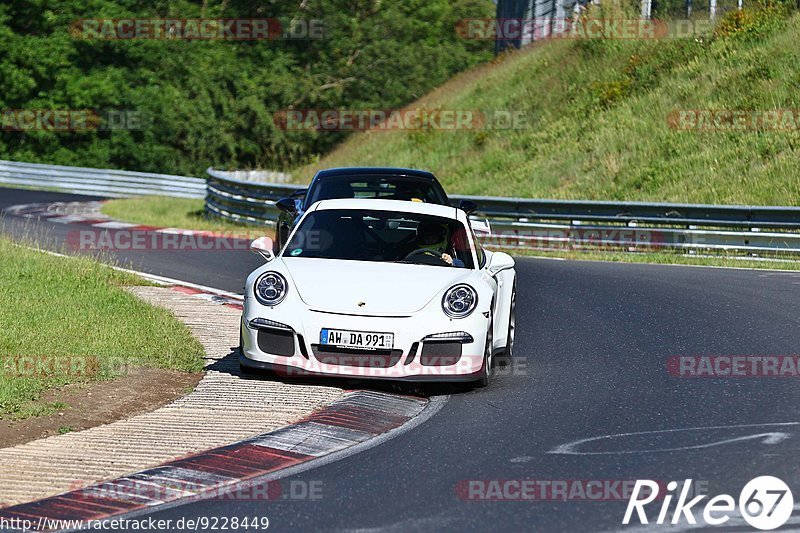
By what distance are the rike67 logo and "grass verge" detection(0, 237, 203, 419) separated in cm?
392

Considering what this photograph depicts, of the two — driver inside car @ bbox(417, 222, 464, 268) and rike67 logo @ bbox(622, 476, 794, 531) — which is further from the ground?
driver inside car @ bbox(417, 222, 464, 268)

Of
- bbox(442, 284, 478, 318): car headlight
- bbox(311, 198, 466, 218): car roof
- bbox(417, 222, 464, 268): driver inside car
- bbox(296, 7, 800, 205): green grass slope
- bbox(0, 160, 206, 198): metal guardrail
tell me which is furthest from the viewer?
bbox(0, 160, 206, 198): metal guardrail

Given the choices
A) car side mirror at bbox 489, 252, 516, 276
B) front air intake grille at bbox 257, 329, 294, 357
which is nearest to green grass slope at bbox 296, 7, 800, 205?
car side mirror at bbox 489, 252, 516, 276

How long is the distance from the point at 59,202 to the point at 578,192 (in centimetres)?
1317

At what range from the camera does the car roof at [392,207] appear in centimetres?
1053

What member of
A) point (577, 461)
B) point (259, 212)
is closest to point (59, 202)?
point (259, 212)

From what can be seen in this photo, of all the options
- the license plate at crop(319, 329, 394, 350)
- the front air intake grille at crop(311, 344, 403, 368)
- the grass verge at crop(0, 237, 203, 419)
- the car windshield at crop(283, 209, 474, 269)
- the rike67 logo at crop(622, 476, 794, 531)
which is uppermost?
the car windshield at crop(283, 209, 474, 269)

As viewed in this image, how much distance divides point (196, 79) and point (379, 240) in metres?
41.2

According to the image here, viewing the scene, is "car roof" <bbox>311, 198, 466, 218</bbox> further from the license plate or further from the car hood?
the license plate

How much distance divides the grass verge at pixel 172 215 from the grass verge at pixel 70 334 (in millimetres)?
9450

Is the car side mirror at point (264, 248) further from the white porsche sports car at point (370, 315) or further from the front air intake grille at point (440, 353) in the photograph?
the front air intake grille at point (440, 353)

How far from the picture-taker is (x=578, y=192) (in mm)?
29812

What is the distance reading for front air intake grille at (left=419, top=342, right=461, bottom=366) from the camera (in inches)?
348

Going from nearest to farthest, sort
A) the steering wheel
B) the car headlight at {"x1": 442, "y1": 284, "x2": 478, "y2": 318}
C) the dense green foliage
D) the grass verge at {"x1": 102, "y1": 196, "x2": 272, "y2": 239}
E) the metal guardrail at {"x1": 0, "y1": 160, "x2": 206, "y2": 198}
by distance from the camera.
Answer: the car headlight at {"x1": 442, "y1": 284, "x2": 478, "y2": 318}, the steering wheel, the grass verge at {"x1": 102, "y1": 196, "x2": 272, "y2": 239}, the metal guardrail at {"x1": 0, "y1": 160, "x2": 206, "y2": 198}, the dense green foliage
